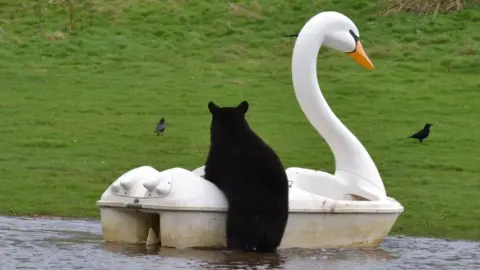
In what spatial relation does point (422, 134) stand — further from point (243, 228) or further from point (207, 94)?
point (243, 228)

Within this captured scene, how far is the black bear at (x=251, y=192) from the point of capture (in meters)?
15.6

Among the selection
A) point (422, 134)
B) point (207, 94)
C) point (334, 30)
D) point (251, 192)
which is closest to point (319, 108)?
point (334, 30)

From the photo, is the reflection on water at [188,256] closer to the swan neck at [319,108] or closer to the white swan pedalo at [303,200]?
the white swan pedalo at [303,200]

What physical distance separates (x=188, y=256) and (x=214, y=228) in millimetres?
645

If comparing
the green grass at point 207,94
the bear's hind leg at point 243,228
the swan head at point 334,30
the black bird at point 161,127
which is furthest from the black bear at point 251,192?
the black bird at point 161,127

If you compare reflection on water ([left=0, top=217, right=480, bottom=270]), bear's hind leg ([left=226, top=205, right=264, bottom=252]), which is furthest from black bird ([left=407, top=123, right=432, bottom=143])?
bear's hind leg ([left=226, top=205, right=264, bottom=252])

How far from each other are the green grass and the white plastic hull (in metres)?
2.51

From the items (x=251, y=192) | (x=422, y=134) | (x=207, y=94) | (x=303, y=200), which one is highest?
(x=207, y=94)

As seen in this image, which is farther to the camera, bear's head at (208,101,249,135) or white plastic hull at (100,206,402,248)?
bear's head at (208,101,249,135)

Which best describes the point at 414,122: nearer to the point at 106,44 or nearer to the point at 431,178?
the point at 431,178

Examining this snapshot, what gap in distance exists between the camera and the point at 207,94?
31.3m

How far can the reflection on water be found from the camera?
47.6ft

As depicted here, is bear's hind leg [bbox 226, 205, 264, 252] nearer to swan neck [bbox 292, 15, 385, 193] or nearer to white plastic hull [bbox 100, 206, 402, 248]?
white plastic hull [bbox 100, 206, 402, 248]

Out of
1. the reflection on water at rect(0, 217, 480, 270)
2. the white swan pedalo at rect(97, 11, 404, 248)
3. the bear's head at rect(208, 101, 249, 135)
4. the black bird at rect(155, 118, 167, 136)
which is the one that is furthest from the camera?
the black bird at rect(155, 118, 167, 136)
